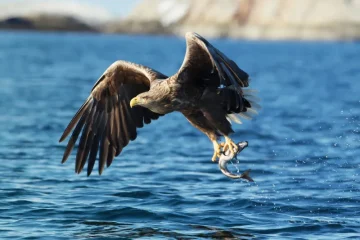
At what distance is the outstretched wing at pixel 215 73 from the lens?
7758 mm

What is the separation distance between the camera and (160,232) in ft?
26.7

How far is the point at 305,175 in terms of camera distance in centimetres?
1102

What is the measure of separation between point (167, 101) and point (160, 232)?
130 cm

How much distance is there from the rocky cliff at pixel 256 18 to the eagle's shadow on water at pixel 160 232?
319 feet

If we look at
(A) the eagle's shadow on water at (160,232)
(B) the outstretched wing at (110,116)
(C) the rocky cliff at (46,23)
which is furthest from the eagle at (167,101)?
(C) the rocky cliff at (46,23)

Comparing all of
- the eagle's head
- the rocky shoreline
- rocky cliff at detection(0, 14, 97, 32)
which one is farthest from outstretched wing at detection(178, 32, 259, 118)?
rocky cliff at detection(0, 14, 97, 32)

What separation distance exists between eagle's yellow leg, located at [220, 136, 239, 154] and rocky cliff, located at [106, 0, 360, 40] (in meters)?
96.4

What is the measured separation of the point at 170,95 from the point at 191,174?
2785 millimetres

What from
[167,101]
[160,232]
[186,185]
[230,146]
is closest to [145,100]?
[167,101]

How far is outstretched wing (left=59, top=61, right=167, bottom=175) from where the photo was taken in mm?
9570

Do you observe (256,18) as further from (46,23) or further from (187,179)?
(187,179)

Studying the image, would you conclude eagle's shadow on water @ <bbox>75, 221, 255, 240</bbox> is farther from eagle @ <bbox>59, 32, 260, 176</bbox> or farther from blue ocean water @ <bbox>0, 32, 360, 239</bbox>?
eagle @ <bbox>59, 32, 260, 176</bbox>

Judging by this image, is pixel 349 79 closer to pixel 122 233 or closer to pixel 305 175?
pixel 305 175

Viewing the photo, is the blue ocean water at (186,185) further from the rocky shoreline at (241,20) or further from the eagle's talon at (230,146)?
the rocky shoreline at (241,20)
